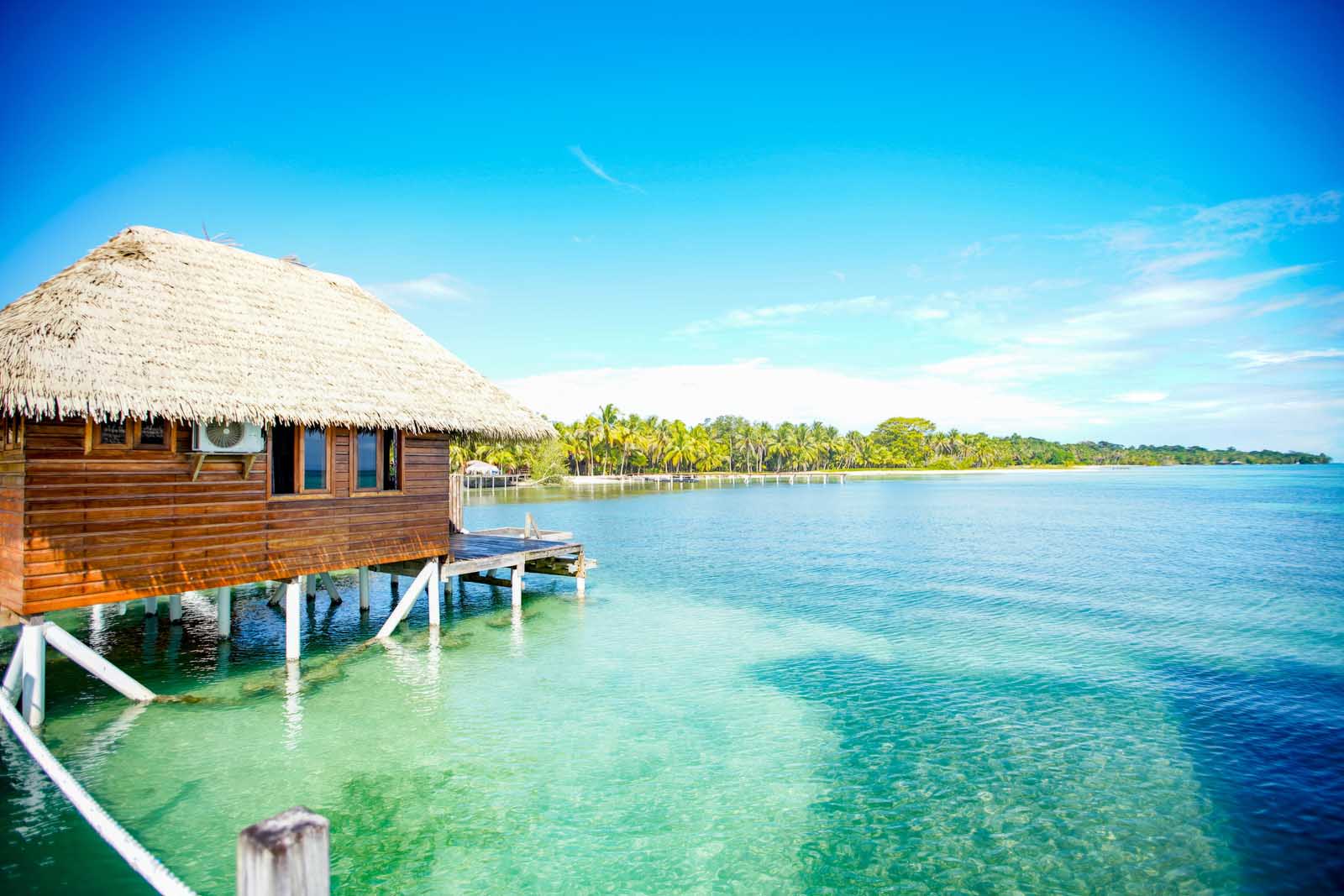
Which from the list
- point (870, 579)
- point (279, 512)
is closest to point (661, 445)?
point (870, 579)

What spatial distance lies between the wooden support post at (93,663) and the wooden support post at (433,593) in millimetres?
4595

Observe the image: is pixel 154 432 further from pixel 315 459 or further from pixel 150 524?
pixel 315 459

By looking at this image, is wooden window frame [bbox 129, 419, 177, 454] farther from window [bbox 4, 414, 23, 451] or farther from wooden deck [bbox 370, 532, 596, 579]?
wooden deck [bbox 370, 532, 596, 579]

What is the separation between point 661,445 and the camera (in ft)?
299

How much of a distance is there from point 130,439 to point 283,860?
9.11 metres

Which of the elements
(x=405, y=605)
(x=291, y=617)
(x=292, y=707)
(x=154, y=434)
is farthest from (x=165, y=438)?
(x=405, y=605)

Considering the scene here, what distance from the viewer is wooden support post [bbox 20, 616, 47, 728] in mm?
8234

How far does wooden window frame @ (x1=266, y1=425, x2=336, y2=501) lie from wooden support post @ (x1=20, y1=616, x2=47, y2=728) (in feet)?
9.57

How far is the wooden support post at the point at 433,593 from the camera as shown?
1328 centimetres

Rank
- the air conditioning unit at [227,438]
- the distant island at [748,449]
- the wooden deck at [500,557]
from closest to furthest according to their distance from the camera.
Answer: the air conditioning unit at [227,438] → the wooden deck at [500,557] → the distant island at [748,449]

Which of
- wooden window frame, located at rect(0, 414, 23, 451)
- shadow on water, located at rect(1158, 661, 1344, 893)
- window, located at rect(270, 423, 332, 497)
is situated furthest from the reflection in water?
shadow on water, located at rect(1158, 661, 1344, 893)

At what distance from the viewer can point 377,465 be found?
11906 millimetres

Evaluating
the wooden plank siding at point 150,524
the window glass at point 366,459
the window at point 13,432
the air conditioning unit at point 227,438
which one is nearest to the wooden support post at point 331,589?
the wooden plank siding at point 150,524

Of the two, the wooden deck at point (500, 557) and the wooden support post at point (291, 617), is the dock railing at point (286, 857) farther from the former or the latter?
the wooden deck at point (500, 557)
